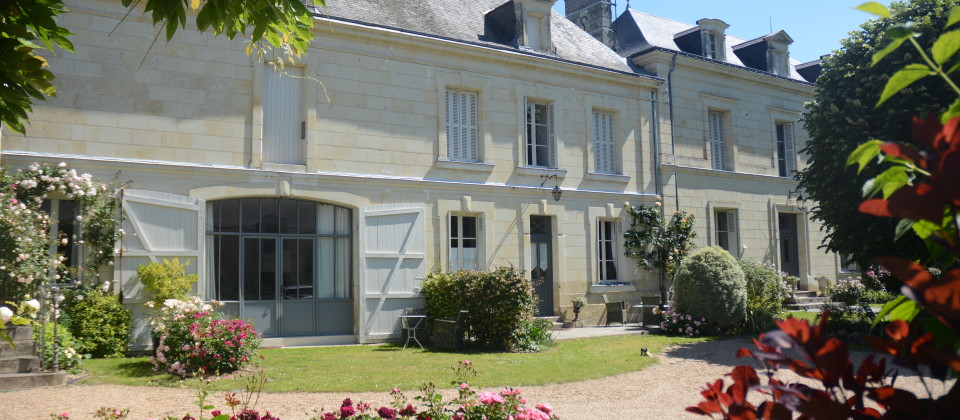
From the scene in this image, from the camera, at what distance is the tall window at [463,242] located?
13281 mm

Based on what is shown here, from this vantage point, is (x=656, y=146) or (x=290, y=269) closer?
(x=290, y=269)

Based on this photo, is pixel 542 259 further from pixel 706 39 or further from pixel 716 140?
pixel 706 39

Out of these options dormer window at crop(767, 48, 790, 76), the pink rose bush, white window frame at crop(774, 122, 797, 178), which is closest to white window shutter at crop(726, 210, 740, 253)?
white window frame at crop(774, 122, 797, 178)

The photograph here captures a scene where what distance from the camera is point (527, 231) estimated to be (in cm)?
1402

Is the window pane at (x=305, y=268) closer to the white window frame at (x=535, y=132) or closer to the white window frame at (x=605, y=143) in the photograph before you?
the white window frame at (x=535, y=132)

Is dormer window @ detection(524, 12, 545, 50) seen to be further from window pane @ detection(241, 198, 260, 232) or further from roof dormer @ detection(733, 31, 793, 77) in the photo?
roof dormer @ detection(733, 31, 793, 77)

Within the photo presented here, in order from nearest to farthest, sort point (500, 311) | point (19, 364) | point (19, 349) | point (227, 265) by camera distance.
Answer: point (19, 364)
point (19, 349)
point (500, 311)
point (227, 265)

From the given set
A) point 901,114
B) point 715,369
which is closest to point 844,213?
point 901,114

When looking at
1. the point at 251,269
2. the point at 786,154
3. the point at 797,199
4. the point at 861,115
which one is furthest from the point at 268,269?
the point at 786,154

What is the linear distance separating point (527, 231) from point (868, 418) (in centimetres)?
1291

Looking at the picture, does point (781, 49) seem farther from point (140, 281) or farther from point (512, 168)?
point (140, 281)

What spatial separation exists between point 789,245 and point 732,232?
7.24 feet

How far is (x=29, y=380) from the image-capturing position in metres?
7.35

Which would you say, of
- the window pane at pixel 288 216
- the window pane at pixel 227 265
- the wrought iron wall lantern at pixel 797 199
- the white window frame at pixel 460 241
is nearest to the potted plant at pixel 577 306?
the white window frame at pixel 460 241
